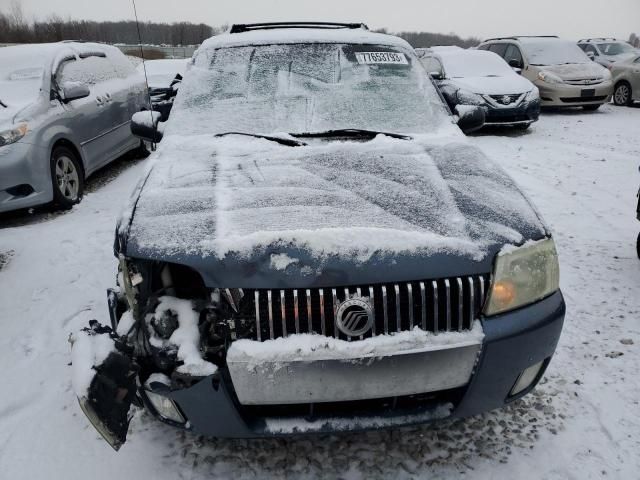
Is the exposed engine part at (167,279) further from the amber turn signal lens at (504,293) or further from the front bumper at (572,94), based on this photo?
the front bumper at (572,94)

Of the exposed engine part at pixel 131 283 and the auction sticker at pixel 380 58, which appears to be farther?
the auction sticker at pixel 380 58

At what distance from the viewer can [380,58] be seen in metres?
3.40

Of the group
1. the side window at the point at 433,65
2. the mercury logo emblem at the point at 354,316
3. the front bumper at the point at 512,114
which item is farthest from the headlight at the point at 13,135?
the side window at the point at 433,65

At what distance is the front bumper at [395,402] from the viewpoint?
5.82 feet

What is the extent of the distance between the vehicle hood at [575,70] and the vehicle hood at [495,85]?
1884 mm

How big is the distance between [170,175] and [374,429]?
1500 mm

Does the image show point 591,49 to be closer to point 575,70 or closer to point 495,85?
point 575,70

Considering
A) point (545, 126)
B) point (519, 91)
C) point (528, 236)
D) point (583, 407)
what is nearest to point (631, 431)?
point (583, 407)

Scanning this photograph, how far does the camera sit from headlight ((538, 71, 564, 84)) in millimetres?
10688

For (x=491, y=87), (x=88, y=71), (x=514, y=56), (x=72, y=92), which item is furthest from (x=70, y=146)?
(x=514, y=56)

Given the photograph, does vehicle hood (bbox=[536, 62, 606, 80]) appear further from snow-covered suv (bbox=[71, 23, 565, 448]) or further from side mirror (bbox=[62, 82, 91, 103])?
snow-covered suv (bbox=[71, 23, 565, 448])

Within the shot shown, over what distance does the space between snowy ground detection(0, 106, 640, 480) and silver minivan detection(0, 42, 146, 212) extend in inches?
28.9

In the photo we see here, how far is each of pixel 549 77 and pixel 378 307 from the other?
10848 millimetres

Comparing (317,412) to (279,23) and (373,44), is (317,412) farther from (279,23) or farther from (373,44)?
(279,23)
